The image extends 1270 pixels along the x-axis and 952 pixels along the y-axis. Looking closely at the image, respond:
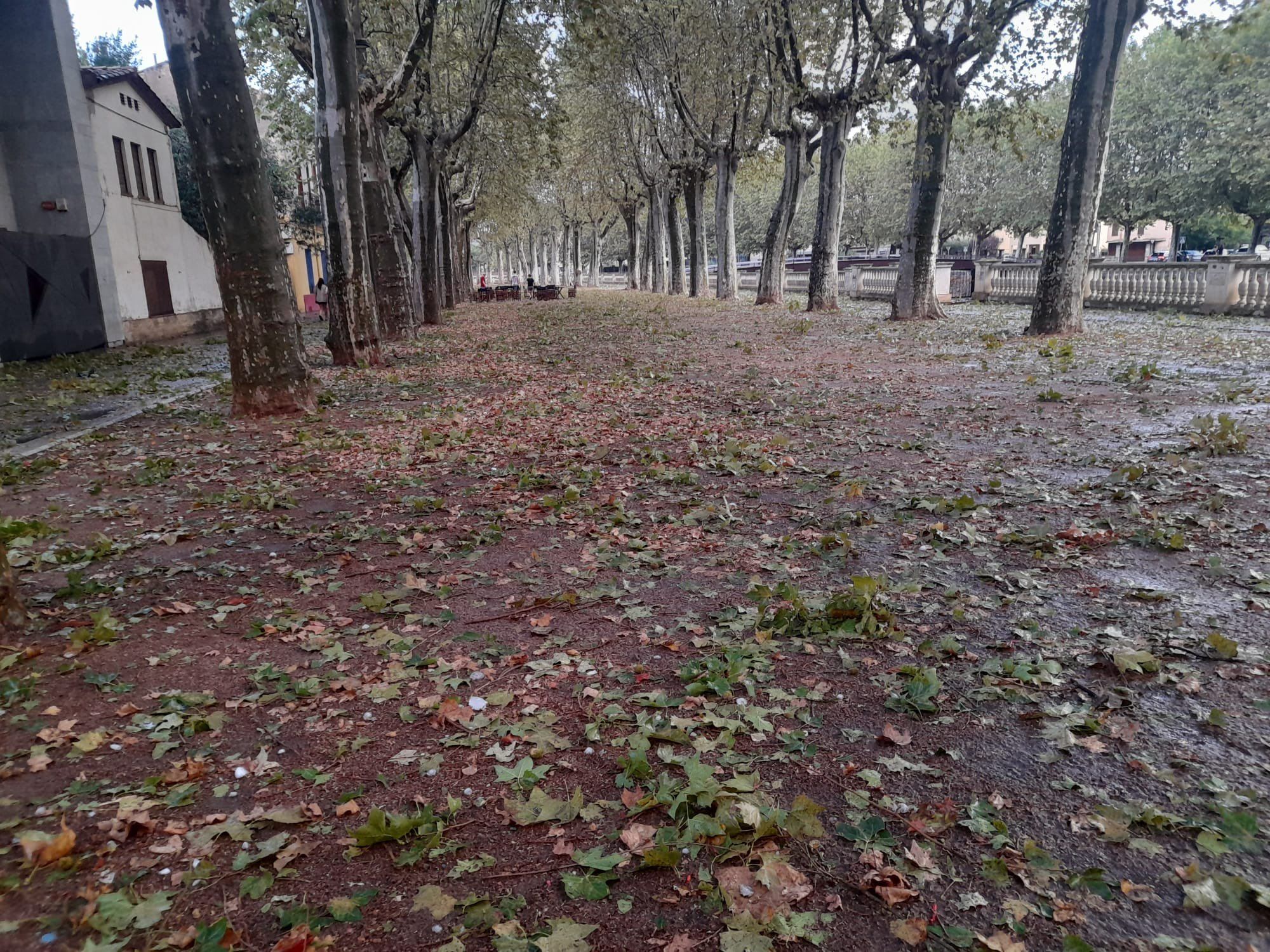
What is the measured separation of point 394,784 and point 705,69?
2799cm

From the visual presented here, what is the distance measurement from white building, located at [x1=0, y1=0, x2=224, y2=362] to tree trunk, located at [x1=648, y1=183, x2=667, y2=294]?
22.5 meters

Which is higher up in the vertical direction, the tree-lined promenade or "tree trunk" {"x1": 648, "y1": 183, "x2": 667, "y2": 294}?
"tree trunk" {"x1": 648, "y1": 183, "x2": 667, "y2": 294}

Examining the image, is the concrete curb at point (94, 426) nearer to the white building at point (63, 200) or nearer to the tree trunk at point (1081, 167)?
the white building at point (63, 200)

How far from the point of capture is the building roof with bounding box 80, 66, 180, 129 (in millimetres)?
20062

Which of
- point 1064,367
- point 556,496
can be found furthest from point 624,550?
point 1064,367

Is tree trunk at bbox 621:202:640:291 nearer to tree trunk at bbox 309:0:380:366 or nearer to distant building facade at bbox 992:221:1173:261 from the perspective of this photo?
distant building facade at bbox 992:221:1173:261

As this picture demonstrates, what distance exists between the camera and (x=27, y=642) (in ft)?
12.3

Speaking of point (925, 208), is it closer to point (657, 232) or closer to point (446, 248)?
point (446, 248)

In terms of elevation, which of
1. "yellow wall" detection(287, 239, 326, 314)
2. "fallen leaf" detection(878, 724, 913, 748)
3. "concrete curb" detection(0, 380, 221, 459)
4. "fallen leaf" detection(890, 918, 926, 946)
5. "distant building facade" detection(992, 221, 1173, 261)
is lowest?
"fallen leaf" detection(890, 918, 926, 946)

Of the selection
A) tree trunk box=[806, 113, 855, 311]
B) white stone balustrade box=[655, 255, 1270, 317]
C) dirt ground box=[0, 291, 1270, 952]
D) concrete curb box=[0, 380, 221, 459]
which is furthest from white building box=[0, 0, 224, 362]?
white stone balustrade box=[655, 255, 1270, 317]

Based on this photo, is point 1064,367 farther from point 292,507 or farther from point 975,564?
point 292,507

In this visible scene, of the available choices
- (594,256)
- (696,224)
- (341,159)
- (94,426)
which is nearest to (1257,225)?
(696,224)

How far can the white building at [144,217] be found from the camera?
811 inches

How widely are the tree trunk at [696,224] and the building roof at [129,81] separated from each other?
19.2 meters
